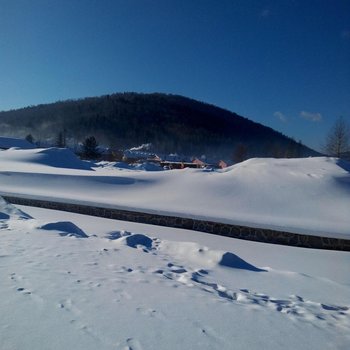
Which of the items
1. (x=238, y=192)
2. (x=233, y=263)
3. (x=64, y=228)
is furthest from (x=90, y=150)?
(x=233, y=263)

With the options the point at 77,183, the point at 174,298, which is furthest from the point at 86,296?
the point at 77,183

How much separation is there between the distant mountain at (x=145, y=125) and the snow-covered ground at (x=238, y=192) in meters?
78.0

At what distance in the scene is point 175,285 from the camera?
357 cm

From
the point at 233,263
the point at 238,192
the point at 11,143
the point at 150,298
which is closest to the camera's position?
the point at 150,298

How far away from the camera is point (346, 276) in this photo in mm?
5383

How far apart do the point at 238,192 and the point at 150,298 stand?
738 centimetres

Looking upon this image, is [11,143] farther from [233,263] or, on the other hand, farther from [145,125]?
[145,125]

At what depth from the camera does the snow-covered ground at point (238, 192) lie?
328 inches

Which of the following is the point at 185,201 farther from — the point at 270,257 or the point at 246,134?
the point at 246,134

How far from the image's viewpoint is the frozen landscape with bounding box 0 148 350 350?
2422 mm

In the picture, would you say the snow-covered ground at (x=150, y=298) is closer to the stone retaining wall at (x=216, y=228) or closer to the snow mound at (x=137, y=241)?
the snow mound at (x=137, y=241)

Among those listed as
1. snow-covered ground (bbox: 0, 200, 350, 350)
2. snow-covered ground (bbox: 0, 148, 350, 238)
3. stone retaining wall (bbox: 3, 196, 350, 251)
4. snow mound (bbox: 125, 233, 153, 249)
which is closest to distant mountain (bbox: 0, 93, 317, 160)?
snow-covered ground (bbox: 0, 148, 350, 238)

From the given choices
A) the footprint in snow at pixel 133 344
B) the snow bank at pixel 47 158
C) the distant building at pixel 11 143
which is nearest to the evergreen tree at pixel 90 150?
the distant building at pixel 11 143

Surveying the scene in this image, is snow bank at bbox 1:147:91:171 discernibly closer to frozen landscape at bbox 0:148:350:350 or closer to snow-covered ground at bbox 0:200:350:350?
frozen landscape at bbox 0:148:350:350
